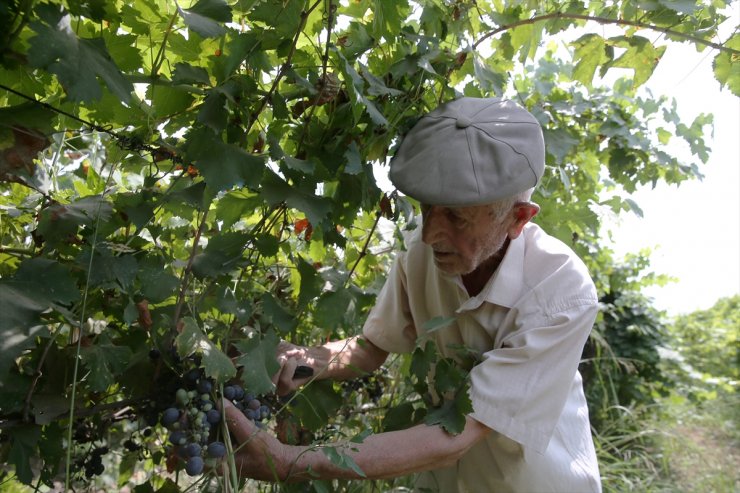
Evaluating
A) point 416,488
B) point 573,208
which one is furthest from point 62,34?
point 573,208

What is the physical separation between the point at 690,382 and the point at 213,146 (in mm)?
7078

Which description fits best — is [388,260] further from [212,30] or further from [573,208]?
[212,30]

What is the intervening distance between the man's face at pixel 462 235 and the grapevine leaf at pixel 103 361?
0.84 metres

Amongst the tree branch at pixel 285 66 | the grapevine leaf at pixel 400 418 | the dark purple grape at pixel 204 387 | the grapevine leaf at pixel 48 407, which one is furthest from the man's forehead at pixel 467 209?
the grapevine leaf at pixel 48 407

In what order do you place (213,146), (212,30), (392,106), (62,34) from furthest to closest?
(392,106), (213,146), (212,30), (62,34)

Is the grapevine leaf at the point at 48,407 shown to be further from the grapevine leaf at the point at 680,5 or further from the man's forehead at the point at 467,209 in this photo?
the grapevine leaf at the point at 680,5

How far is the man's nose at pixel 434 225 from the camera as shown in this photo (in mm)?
1901

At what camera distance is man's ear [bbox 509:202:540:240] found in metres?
1.96

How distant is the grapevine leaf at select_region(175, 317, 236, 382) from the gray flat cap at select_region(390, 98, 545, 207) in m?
0.65

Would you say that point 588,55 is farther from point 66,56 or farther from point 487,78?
point 66,56

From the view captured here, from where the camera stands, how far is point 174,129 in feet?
5.59

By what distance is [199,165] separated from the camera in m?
1.43

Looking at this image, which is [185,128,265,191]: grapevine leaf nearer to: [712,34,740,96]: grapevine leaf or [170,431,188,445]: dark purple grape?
[170,431,188,445]: dark purple grape

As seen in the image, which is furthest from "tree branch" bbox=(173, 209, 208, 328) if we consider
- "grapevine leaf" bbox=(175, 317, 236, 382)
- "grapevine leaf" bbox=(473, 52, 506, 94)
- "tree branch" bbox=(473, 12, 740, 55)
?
"tree branch" bbox=(473, 12, 740, 55)
